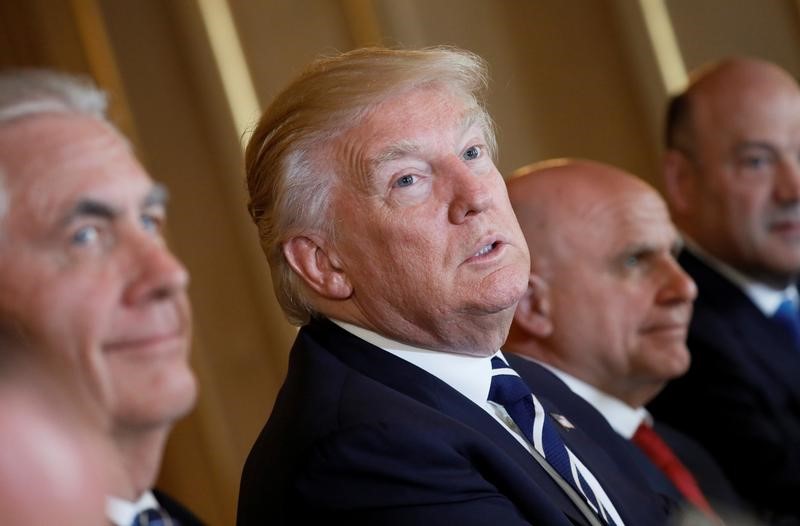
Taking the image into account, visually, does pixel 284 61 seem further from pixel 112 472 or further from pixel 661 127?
pixel 112 472

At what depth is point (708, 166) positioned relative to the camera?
11.9 ft

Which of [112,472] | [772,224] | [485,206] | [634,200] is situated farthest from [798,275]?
[112,472]

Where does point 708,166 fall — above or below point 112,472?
below

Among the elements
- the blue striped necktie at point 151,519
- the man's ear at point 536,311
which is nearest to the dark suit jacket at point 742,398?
the man's ear at point 536,311

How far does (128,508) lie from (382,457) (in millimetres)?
490

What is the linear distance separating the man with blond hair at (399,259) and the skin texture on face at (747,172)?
160 cm

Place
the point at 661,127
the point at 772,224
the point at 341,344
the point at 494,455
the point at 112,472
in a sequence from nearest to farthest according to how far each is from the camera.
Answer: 1. the point at 112,472
2. the point at 494,455
3. the point at 341,344
4. the point at 772,224
5. the point at 661,127

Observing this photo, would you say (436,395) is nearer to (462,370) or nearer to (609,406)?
(462,370)

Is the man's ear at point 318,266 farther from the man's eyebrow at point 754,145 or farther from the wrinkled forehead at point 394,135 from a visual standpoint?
the man's eyebrow at point 754,145

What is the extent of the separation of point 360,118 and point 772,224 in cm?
194

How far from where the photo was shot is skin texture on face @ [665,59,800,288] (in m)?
3.51

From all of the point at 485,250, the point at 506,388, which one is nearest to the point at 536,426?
the point at 506,388

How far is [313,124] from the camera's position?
203 cm

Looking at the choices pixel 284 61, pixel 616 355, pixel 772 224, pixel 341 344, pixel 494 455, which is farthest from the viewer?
pixel 284 61
